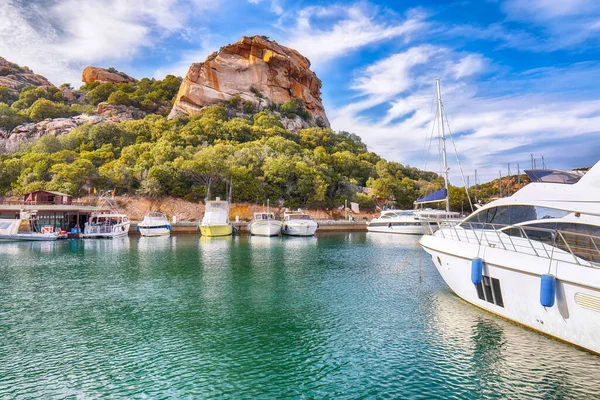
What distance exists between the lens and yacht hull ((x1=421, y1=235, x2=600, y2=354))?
27.0ft

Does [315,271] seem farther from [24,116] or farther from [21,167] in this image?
[24,116]

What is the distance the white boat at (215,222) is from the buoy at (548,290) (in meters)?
38.3

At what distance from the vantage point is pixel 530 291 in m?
9.70

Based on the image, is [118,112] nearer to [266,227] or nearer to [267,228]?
[266,227]

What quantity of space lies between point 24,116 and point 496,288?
10863 cm

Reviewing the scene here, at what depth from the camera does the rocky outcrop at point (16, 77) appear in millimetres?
114000

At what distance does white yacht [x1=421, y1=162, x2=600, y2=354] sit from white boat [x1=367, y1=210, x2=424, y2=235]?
3668cm

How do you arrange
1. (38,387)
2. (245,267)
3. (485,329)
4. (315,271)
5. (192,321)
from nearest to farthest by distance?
(38,387)
(485,329)
(192,321)
(315,271)
(245,267)

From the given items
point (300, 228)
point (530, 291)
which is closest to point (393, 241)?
point (300, 228)

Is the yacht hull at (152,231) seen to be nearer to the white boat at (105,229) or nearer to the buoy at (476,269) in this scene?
the white boat at (105,229)

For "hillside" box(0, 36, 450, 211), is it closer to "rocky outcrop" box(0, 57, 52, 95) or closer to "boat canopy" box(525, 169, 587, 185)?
"rocky outcrop" box(0, 57, 52, 95)

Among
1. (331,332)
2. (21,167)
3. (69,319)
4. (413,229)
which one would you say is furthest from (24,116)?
(331,332)

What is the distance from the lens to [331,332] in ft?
35.5

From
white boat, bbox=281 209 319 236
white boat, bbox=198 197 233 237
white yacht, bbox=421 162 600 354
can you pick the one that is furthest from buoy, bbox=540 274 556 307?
white boat, bbox=198 197 233 237
